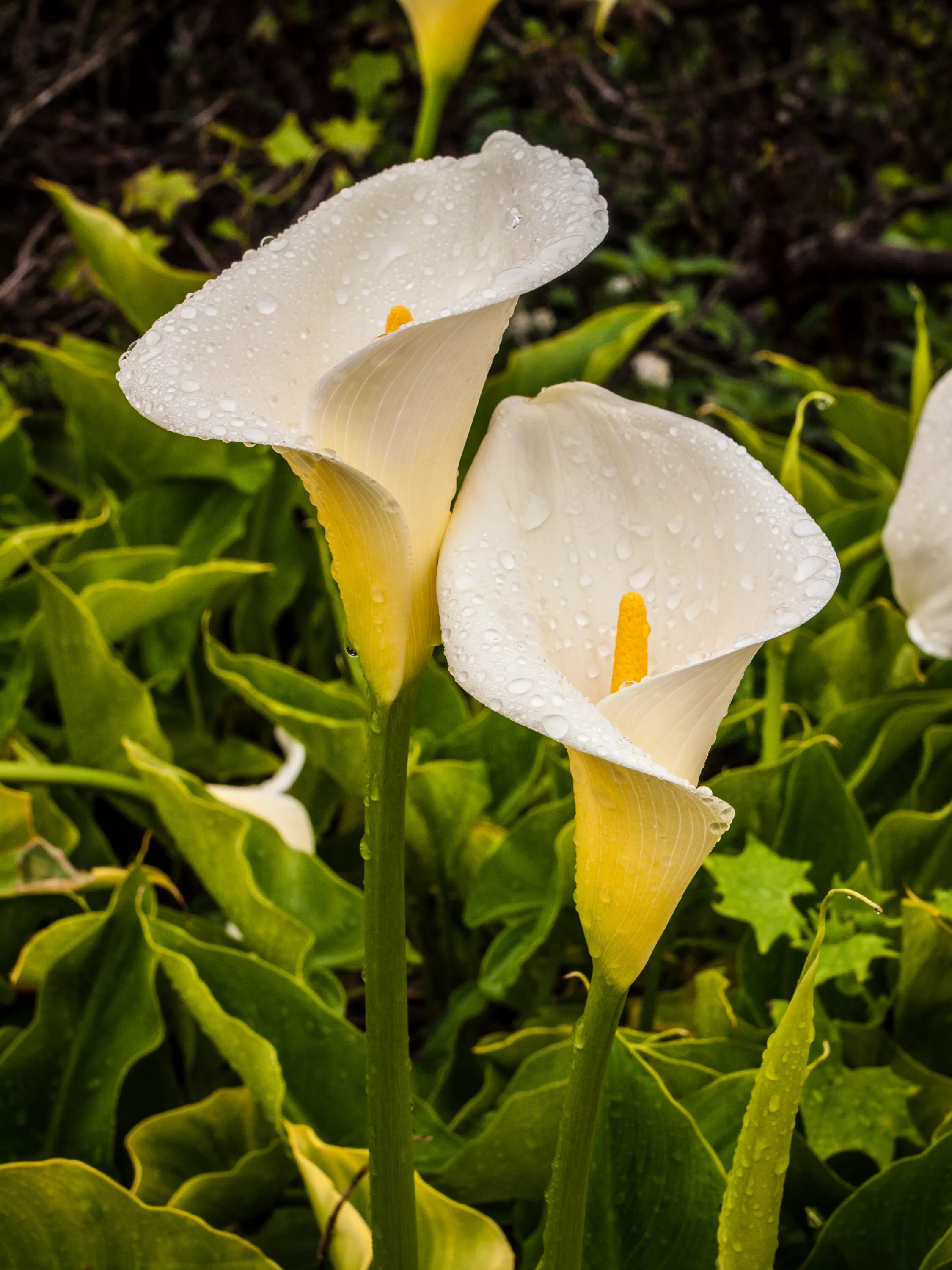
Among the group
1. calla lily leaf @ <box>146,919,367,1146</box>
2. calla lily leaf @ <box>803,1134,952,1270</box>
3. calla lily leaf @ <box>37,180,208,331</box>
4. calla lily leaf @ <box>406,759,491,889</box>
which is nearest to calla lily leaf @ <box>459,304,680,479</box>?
calla lily leaf @ <box>37,180,208,331</box>

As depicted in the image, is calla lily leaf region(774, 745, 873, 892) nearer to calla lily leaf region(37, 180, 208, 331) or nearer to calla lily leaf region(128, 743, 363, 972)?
calla lily leaf region(128, 743, 363, 972)

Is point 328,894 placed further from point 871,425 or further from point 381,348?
point 871,425

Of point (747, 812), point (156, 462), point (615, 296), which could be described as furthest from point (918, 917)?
point (615, 296)

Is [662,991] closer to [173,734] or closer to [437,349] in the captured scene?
[173,734]

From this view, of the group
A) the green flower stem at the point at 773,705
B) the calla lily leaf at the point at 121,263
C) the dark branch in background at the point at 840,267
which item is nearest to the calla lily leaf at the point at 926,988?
the green flower stem at the point at 773,705

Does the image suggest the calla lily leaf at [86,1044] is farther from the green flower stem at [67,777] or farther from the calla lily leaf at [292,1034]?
the green flower stem at [67,777]

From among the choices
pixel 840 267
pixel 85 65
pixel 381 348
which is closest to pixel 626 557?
pixel 381 348
